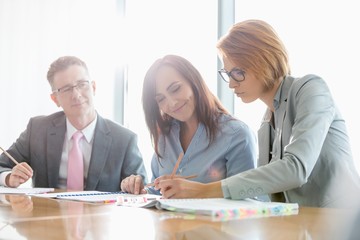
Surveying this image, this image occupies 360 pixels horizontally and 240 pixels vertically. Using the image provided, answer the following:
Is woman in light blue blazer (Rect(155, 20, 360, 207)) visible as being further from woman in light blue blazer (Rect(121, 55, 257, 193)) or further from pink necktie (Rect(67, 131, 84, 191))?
pink necktie (Rect(67, 131, 84, 191))

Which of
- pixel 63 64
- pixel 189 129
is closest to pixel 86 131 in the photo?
pixel 63 64

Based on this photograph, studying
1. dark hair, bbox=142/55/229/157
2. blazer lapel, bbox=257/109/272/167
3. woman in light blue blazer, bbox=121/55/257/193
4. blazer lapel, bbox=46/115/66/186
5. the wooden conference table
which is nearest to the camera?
the wooden conference table

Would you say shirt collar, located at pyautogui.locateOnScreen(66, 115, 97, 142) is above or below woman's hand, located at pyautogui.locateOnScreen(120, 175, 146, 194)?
above

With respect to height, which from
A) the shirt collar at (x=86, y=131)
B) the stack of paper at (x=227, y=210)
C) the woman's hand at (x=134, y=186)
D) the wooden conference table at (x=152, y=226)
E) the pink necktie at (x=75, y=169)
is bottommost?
the pink necktie at (x=75, y=169)

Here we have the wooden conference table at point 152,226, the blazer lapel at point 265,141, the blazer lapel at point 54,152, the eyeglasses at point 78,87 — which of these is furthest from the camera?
the eyeglasses at point 78,87

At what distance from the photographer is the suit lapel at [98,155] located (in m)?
2.56

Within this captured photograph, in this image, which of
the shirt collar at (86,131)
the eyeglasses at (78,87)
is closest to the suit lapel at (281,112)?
the shirt collar at (86,131)

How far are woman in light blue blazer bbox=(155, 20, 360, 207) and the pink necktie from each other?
3.62 feet

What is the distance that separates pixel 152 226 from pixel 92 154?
1.79 metres

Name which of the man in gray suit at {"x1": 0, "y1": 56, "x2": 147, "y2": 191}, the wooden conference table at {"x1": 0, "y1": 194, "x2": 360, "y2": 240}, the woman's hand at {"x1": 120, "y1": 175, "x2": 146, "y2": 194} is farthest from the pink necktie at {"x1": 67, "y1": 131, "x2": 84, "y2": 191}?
the wooden conference table at {"x1": 0, "y1": 194, "x2": 360, "y2": 240}

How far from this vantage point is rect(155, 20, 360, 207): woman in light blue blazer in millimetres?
1394

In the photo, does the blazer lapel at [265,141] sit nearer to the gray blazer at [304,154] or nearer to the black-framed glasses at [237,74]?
the gray blazer at [304,154]

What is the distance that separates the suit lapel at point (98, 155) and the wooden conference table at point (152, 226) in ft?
4.60

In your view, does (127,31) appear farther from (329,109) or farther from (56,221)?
(56,221)
